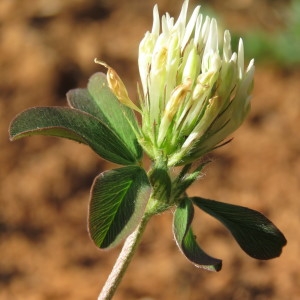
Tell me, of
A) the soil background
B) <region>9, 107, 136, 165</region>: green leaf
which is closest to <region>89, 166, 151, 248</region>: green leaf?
<region>9, 107, 136, 165</region>: green leaf

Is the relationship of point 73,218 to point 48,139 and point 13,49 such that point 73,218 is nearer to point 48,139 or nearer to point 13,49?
point 48,139

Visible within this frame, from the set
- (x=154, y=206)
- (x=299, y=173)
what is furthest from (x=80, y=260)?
(x=154, y=206)

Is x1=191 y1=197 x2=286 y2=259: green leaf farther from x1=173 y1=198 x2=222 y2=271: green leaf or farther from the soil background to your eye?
the soil background

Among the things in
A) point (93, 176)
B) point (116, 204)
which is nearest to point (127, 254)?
point (116, 204)

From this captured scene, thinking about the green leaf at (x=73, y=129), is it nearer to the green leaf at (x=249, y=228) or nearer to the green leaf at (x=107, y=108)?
the green leaf at (x=107, y=108)

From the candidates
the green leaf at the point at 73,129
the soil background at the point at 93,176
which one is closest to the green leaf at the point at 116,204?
the green leaf at the point at 73,129

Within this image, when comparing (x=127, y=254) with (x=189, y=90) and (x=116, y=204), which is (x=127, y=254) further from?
(x=189, y=90)
